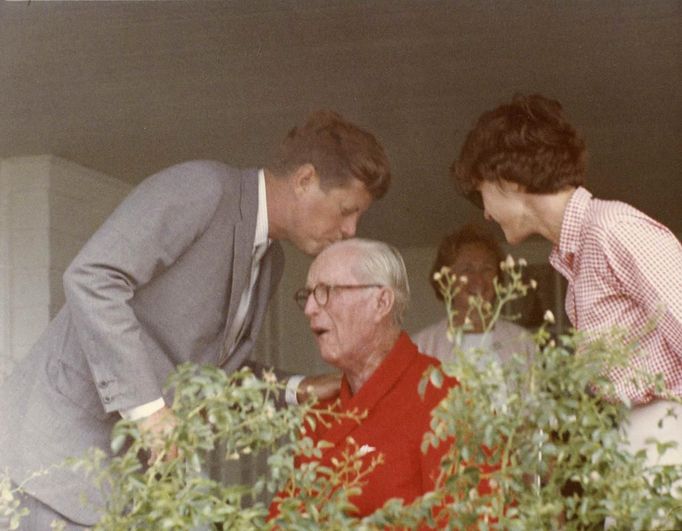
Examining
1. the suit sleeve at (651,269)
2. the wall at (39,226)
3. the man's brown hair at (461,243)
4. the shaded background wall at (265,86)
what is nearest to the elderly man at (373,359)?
the suit sleeve at (651,269)

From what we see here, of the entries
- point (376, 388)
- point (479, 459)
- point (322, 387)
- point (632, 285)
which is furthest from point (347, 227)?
point (479, 459)

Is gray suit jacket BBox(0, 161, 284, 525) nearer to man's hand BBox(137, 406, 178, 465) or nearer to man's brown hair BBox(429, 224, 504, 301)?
man's hand BBox(137, 406, 178, 465)

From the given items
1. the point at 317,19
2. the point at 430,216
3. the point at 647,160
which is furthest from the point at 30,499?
the point at 430,216

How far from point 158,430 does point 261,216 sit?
0.73 meters

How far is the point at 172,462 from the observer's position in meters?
2.53

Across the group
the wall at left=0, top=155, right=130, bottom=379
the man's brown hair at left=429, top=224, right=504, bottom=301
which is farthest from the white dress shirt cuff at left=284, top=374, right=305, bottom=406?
the wall at left=0, top=155, right=130, bottom=379

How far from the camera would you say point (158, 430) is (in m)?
3.02

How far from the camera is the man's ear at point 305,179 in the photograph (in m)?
3.59

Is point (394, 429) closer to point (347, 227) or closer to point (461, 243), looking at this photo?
point (347, 227)

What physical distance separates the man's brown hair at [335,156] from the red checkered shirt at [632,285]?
0.67 m

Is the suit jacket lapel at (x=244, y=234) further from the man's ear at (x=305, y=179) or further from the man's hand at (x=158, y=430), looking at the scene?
the man's hand at (x=158, y=430)

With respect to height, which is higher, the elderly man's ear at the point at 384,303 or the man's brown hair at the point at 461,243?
the elderly man's ear at the point at 384,303

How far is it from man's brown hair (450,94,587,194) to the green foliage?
0.79 meters

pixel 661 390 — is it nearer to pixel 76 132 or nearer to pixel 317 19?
pixel 317 19
